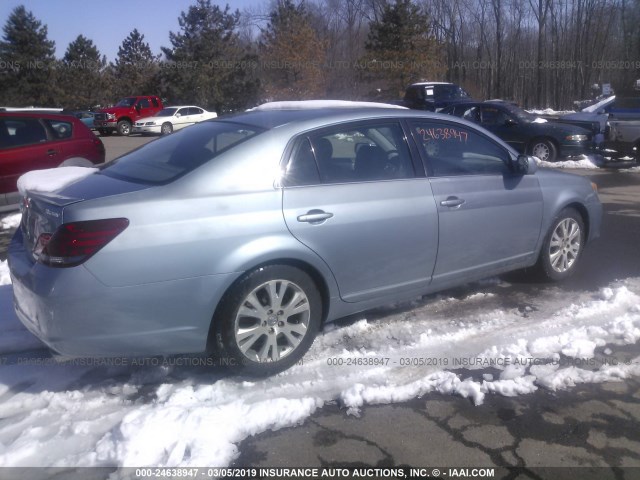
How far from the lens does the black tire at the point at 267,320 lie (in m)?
3.56

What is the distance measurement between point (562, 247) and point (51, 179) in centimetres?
419

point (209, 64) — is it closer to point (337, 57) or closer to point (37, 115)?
point (337, 57)

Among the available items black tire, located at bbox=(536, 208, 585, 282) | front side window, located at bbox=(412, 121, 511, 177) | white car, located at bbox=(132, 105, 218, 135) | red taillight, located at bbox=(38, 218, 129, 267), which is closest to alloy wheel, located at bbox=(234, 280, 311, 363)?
red taillight, located at bbox=(38, 218, 129, 267)

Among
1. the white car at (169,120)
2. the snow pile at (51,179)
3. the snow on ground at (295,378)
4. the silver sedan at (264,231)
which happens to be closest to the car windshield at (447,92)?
the white car at (169,120)

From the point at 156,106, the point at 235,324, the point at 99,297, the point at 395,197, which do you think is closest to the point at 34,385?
the point at 99,297

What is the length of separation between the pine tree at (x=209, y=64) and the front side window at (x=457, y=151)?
3460 centimetres

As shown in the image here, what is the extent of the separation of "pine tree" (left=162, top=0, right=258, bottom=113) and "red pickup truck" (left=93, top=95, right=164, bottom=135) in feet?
24.5

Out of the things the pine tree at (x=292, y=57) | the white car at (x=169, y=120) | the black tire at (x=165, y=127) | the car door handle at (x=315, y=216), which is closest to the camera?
the car door handle at (x=315, y=216)

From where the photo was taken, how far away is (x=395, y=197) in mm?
4176

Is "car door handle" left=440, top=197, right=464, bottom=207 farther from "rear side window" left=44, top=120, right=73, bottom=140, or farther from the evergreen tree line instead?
the evergreen tree line

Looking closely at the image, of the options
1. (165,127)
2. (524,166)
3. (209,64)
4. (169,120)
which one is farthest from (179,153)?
(209,64)

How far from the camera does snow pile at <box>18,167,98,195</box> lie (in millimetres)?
3806

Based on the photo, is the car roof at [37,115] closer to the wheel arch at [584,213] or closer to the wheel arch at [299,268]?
the wheel arch at [299,268]

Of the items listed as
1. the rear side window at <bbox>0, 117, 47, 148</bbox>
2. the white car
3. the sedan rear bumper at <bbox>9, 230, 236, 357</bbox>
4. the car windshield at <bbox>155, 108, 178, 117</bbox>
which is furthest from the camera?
the car windshield at <bbox>155, 108, 178, 117</bbox>
